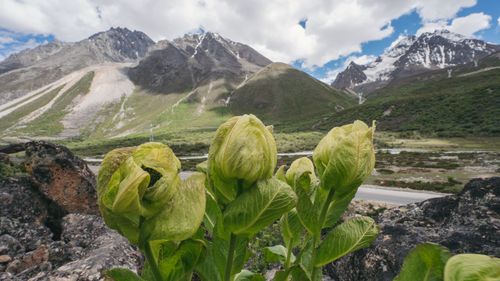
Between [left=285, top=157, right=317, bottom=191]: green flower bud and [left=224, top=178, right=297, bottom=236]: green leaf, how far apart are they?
0.43m

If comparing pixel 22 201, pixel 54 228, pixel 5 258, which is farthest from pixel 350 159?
pixel 22 201

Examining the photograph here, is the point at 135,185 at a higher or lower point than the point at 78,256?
higher

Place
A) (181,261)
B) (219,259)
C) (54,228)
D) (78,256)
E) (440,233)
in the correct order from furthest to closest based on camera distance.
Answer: (54,228), (78,256), (440,233), (219,259), (181,261)

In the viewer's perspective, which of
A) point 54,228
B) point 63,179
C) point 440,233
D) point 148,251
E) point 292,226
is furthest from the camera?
point 63,179

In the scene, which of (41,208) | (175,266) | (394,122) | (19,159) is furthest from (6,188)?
(394,122)

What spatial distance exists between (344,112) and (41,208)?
431 ft

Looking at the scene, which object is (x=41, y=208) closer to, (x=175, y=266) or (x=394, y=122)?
(x=175, y=266)

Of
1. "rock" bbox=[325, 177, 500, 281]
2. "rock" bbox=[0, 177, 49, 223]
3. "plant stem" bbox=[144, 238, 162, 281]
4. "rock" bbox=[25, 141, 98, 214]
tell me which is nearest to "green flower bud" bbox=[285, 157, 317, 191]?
"plant stem" bbox=[144, 238, 162, 281]

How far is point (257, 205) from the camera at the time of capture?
1258 millimetres

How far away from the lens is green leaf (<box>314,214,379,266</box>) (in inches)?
63.4

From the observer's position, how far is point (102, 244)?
4727 millimetres

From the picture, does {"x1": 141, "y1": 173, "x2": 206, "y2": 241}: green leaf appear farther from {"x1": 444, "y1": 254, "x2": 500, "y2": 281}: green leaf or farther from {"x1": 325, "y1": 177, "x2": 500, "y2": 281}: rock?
{"x1": 325, "y1": 177, "x2": 500, "y2": 281}: rock

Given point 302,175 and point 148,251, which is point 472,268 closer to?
point 302,175

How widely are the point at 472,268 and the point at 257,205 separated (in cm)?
74
